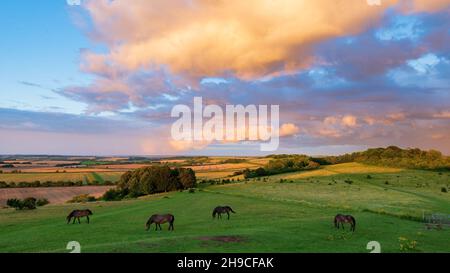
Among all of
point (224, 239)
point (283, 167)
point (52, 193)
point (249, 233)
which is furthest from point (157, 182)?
point (224, 239)

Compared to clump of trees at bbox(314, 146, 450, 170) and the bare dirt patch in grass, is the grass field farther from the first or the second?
clump of trees at bbox(314, 146, 450, 170)

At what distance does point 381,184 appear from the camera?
288 feet

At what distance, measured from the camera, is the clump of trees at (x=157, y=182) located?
103 metres

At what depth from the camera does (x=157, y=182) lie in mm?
103938

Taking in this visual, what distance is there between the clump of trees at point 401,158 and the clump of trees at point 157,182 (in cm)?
6511

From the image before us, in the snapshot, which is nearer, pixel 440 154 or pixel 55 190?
pixel 55 190

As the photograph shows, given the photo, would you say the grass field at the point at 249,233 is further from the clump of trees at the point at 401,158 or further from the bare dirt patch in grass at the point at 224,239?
the clump of trees at the point at 401,158

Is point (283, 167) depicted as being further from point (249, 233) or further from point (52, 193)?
point (249, 233)

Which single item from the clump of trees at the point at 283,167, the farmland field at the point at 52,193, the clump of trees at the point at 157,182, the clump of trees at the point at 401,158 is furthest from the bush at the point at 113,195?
the clump of trees at the point at 401,158

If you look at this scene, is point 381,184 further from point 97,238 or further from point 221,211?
point 97,238

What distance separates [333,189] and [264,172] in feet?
166

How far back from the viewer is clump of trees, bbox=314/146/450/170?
117213 mm
